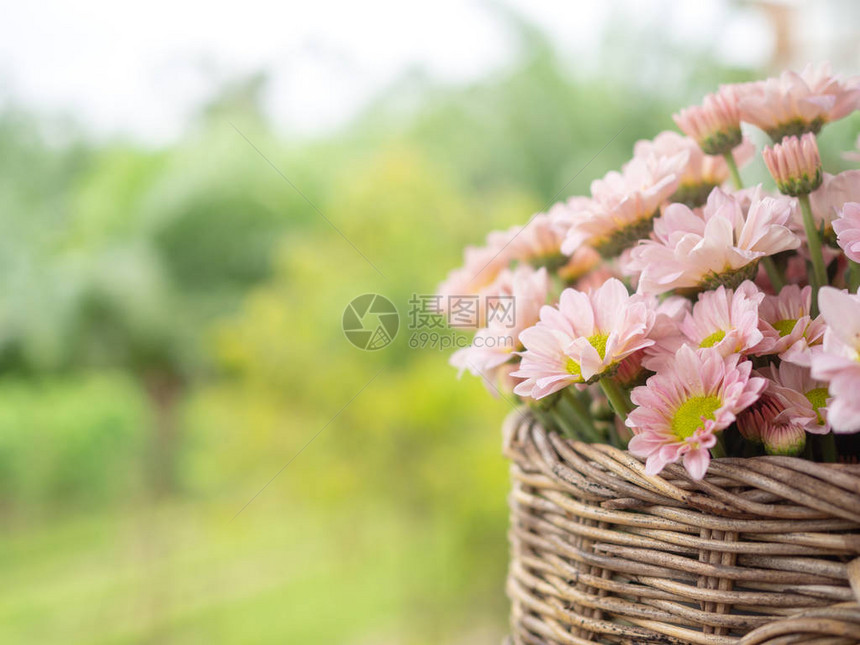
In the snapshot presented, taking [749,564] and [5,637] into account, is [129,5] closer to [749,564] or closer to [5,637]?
[5,637]

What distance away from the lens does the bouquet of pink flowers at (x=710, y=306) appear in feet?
0.86

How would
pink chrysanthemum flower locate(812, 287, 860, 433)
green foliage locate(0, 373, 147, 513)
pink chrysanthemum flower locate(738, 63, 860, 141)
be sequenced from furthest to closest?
green foliage locate(0, 373, 147, 513) < pink chrysanthemum flower locate(738, 63, 860, 141) < pink chrysanthemum flower locate(812, 287, 860, 433)

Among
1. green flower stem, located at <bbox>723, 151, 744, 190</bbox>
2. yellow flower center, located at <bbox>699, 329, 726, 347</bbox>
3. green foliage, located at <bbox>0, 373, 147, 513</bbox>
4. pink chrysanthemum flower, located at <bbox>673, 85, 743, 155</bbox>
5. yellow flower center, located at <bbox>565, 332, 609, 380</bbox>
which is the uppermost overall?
pink chrysanthemum flower, located at <bbox>673, 85, 743, 155</bbox>

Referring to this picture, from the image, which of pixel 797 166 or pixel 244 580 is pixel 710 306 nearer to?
pixel 797 166

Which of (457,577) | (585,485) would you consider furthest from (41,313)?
(585,485)

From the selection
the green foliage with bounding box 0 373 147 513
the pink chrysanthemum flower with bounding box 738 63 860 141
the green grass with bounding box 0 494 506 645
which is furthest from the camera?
the green grass with bounding box 0 494 506 645

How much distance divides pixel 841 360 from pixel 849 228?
0.09 meters

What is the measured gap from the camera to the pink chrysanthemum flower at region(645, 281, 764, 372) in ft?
0.87

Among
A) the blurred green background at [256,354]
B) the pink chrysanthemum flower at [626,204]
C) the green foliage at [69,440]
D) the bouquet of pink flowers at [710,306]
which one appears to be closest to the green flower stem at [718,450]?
the bouquet of pink flowers at [710,306]

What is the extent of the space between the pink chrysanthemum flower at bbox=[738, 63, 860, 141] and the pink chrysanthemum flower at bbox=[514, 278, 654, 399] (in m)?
0.12

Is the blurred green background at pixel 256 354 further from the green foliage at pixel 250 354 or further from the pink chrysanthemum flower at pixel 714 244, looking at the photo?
the pink chrysanthemum flower at pixel 714 244

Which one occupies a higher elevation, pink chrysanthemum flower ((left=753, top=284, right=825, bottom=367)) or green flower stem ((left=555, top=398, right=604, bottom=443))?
pink chrysanthemum flower ((left=753, top=284, right=825, bottom=367))

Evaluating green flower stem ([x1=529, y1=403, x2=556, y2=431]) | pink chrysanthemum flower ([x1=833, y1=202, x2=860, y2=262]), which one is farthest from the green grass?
pink chrysanthemum flower ([x1=833, y1=202, x2=860, y2=262])

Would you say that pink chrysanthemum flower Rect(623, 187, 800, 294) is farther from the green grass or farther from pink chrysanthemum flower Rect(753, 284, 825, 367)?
the green grass
